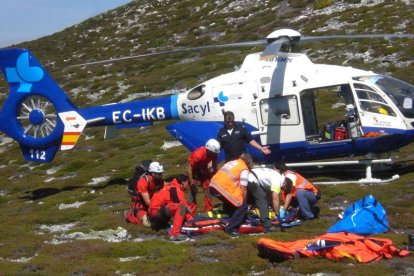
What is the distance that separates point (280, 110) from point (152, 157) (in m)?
9.98

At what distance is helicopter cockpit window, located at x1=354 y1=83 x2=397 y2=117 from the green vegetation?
1.94 metres

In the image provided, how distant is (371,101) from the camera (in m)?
17.6

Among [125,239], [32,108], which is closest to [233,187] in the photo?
[125,239]

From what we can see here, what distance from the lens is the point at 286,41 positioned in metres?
17.5

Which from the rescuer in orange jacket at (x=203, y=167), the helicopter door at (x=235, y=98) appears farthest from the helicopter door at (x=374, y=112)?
the rescuer in orange jacket at (x=203, y=167)

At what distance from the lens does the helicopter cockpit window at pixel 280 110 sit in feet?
59.5

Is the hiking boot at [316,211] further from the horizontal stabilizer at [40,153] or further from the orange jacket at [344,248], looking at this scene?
the horizontal stabilizer at [40,153]

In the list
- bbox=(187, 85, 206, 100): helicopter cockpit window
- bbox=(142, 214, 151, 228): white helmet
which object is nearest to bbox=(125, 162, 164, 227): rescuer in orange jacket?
bbox=(142, 214, 151, 228): white helmet

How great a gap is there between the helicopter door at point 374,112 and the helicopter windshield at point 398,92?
9.4 inches

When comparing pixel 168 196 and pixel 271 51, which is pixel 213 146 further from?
pixel 271 51

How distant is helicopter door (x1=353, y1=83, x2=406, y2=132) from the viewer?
17375 mm

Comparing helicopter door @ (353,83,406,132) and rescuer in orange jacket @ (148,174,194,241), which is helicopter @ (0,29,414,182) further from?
rescuer in orange jacket @ (148,174,194,241)

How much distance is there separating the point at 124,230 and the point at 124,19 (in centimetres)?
6144

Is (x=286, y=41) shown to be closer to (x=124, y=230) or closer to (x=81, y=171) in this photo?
(x=124, y=230)
